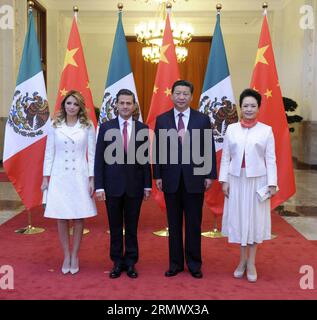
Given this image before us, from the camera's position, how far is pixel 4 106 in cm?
1069

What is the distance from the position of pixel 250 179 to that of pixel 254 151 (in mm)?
225

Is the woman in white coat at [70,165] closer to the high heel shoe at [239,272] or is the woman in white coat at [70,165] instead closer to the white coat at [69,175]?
the white coat at [69,175]

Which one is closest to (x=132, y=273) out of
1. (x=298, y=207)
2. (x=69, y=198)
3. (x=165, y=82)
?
(x=69, y=198)

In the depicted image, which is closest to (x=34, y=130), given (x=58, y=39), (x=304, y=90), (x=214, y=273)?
(x=214, y=273)

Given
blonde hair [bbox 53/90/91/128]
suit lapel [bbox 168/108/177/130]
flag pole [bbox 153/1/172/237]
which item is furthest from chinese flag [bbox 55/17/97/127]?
suit lapel [bbox 168/108/177/130]

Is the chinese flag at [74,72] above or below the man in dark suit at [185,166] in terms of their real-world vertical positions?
above

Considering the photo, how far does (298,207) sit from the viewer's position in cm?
661

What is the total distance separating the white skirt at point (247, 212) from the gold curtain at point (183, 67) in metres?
12.3

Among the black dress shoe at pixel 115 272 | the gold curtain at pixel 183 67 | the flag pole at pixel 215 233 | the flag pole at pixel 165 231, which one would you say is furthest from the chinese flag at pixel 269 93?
the gold curtain at pixel 183 67

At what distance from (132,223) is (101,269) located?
552mm

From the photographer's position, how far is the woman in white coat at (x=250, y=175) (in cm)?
336

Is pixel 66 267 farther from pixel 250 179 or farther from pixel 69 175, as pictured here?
pixel 250 179

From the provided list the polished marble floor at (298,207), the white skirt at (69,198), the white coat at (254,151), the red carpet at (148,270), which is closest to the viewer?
the red carpet at (148,270)

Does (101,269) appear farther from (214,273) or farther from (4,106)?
(4,106)
